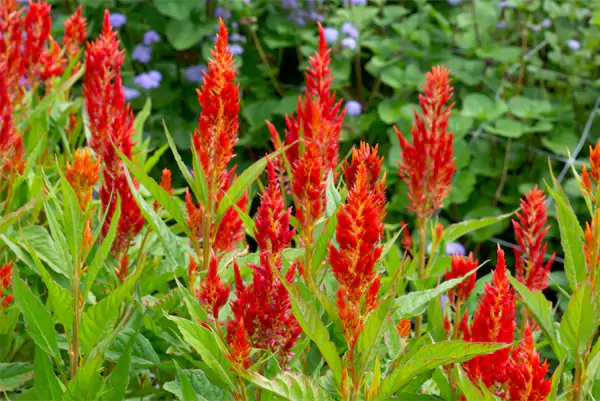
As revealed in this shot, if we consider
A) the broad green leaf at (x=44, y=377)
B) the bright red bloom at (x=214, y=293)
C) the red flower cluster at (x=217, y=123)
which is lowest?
the broad green leaf at (x=44, y=377)

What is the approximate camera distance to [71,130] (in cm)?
253

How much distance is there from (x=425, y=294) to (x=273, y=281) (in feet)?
1.29

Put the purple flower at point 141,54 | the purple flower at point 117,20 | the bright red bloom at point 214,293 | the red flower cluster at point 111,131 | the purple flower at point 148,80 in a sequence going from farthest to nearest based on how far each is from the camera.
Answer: the purple flower at point 141,54 < the purple flower at point 117,20 < the purple flower at point 148,80 < the red flower cluster at point 111,131 < the bright red bloom at point 214,293

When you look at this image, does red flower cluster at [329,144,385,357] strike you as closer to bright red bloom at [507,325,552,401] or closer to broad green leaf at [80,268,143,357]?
bright red bloom at [507,325,552,401]

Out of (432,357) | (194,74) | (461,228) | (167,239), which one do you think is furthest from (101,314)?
(194,74)

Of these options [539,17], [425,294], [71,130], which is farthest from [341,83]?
[425,294]

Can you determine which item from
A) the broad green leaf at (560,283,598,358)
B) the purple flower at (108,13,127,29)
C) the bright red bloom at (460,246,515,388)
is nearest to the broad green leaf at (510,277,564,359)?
the broad green leaf at (560,283,598,358)

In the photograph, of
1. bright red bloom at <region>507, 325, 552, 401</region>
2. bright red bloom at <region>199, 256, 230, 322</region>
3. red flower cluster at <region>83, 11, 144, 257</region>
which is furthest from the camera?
red flower cluster at <region>83, 11, 144, 257</region>

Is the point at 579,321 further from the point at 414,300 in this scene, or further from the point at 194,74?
the point at 194,74

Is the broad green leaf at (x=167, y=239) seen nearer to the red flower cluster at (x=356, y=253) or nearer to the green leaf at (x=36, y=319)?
the green leaf at (x=36, y=319)

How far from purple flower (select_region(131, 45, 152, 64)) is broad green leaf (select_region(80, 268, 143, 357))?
398 centimetres

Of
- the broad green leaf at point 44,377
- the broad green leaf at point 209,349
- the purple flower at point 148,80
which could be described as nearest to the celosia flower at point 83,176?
the broad green leaf at point 44,377

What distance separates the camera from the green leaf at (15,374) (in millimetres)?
1597

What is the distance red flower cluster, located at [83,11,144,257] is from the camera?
1.69 metres
